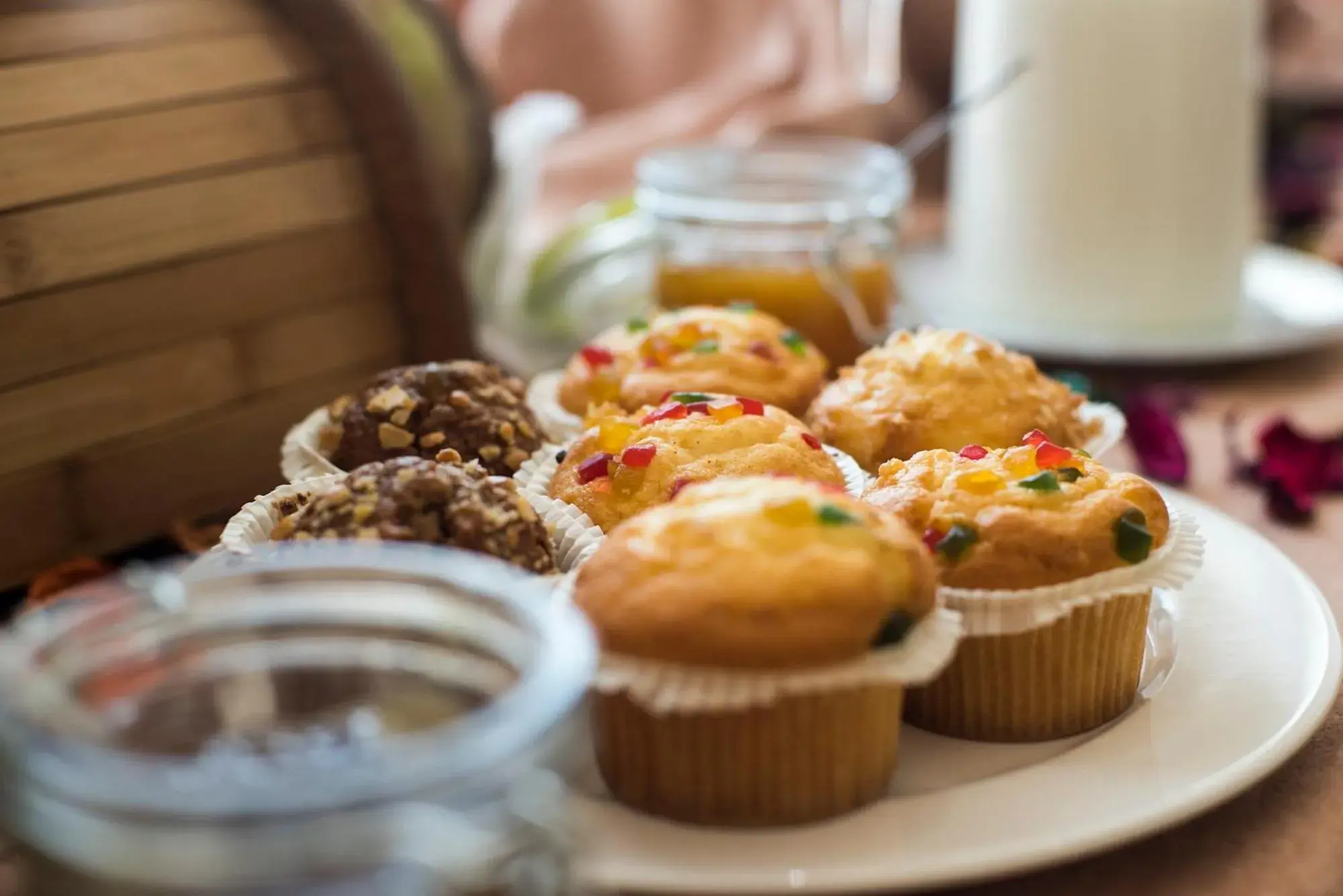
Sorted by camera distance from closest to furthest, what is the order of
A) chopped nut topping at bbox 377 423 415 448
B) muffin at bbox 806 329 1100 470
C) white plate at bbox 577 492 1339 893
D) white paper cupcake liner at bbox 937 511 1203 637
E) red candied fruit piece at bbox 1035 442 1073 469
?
1. white plate at bbox 577 492 1339 893
2. white paper cupcake liner at bbox 937 511 1203 637
3. red candied fruit piece at bbox 1035 442 1073 469
4. chopped nut topping at bbox 377 423 415 448
5. muffin at bbox 806 329 1100 470

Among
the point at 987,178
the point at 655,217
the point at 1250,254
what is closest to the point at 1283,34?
the point at 1250,254

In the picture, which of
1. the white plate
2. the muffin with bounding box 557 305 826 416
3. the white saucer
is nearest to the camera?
the white plate

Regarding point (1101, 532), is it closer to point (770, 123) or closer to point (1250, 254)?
point (1250, 254)

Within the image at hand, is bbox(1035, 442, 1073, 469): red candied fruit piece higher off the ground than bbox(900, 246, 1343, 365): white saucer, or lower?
higher

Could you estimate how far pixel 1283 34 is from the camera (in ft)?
12.3

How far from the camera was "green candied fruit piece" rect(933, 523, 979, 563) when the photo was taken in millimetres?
1169

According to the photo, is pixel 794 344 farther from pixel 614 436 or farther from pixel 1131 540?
pixel 1131 540

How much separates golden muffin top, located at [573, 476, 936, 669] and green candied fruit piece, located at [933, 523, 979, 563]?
2.9 inches

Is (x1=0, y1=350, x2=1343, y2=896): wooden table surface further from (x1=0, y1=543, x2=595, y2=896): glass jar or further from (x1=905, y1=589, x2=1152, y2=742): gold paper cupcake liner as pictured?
(x1=0, y1=543, x2=595, y2=896): glass jar

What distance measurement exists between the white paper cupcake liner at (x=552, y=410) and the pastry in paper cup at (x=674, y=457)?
0.14 meters

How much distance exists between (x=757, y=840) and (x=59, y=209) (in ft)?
2.97

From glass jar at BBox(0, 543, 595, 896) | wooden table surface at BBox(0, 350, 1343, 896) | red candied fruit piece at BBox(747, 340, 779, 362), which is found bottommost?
wooden table surface at BBox(0, 350, 1343, 896)

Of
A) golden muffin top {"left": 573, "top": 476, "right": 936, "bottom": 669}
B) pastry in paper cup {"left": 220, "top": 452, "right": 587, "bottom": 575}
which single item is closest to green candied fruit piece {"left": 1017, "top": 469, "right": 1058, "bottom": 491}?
golden muffin top {"left": 573, "top": 476, "right": 936, "bottom": 669}

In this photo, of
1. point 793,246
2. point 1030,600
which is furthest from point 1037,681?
point 793,246
